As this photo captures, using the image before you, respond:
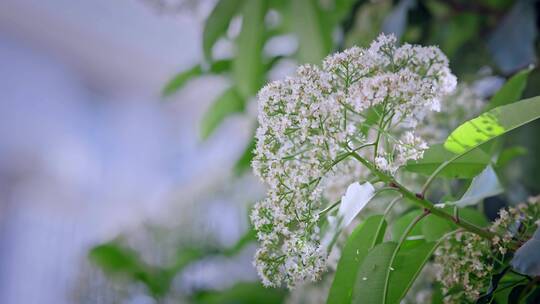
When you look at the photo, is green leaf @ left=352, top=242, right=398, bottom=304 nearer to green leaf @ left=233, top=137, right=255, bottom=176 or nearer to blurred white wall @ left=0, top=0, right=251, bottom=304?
green leaf @ left=233, top=137, right=255, bottom=176

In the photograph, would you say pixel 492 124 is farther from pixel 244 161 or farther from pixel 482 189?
pixel 244 161

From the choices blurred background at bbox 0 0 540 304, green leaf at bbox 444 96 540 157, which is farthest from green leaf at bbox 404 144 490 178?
blurred background at bbox 0 0 540 304

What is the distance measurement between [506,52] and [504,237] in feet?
1.73

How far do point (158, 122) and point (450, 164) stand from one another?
335 cm

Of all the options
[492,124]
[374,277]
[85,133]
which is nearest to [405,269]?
[374,277]

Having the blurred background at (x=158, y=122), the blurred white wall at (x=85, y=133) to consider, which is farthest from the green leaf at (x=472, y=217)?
the blurred white wall at (x=85, y=133)

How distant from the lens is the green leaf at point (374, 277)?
19.9 inches

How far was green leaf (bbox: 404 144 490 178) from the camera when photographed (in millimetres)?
553

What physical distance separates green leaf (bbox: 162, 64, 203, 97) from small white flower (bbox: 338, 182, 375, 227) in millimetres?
821

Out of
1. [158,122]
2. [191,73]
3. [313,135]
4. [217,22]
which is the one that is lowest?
[313,135]

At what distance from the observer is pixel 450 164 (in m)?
0.57

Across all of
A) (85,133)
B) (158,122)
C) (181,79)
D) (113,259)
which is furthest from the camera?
(158,122)

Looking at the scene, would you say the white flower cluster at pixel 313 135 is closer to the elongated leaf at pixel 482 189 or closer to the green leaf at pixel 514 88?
the elongated leaf at pixel 482 189

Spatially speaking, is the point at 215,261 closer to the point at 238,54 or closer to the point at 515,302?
the point at 238,54
